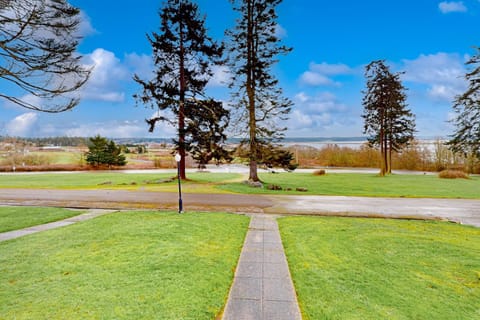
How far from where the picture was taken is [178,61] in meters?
14.4

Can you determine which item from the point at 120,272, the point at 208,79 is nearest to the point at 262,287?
the point at 120,272

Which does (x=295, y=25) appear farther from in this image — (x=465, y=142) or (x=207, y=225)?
(x=207, y=225)

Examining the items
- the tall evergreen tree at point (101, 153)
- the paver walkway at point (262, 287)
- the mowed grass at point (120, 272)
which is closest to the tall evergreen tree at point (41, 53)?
the mowed grass at point (120, 272)

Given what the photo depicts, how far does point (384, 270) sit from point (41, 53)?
7562mm

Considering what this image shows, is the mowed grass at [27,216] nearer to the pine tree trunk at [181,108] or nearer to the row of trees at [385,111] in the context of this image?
the pine tree trunk at [181,108]

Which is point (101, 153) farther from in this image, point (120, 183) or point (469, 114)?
point (469, 114)

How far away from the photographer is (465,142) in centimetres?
1355

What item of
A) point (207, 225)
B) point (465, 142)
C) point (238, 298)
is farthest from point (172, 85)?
point (465, 142)

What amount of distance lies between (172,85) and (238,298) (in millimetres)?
13334

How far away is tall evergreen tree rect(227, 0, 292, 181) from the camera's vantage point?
Answer: 1312 cm

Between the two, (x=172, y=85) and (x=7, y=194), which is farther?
(x=172, y=85)

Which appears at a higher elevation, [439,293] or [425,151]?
[425,151]

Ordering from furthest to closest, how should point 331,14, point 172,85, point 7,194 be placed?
1. point 172,85
2. point 331,14
3. point 7,194

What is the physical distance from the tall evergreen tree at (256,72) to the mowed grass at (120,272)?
840cm
